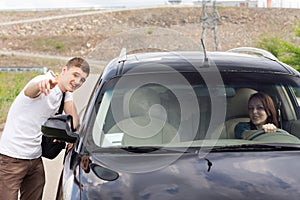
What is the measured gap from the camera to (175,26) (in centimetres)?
8538

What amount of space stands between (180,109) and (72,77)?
3.00ft

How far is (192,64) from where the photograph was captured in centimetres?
452

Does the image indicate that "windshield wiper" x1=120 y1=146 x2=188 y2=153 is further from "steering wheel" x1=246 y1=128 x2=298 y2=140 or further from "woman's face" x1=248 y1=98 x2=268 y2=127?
"woman's face" x1=248 y1=98 x2=268 y2=127

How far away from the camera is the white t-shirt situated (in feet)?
14.8

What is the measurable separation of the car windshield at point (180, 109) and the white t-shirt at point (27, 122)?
0.53 metres

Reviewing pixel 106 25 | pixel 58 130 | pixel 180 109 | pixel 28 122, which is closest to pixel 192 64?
pixel 180 109

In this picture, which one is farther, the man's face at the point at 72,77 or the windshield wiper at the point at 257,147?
the man's face at the point at 72,77

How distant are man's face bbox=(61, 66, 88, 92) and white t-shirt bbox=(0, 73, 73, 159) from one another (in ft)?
0.43

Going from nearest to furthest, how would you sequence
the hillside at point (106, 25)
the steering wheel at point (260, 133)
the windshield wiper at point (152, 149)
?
the windshield wiper at point (152, 149), the steering wheel at point (260, 133), the hillside at point (106, 25)

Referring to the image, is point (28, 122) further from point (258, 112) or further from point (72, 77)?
point (258, 112)

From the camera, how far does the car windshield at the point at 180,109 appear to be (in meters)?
3.99

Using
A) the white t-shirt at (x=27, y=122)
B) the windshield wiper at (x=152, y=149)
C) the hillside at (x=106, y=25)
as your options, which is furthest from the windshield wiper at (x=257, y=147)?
the hillside at (x=106, y=25)

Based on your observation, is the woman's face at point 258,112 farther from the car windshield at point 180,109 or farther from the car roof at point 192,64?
the car roof at point 192,64

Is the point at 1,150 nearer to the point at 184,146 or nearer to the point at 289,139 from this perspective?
the point at 184,146
